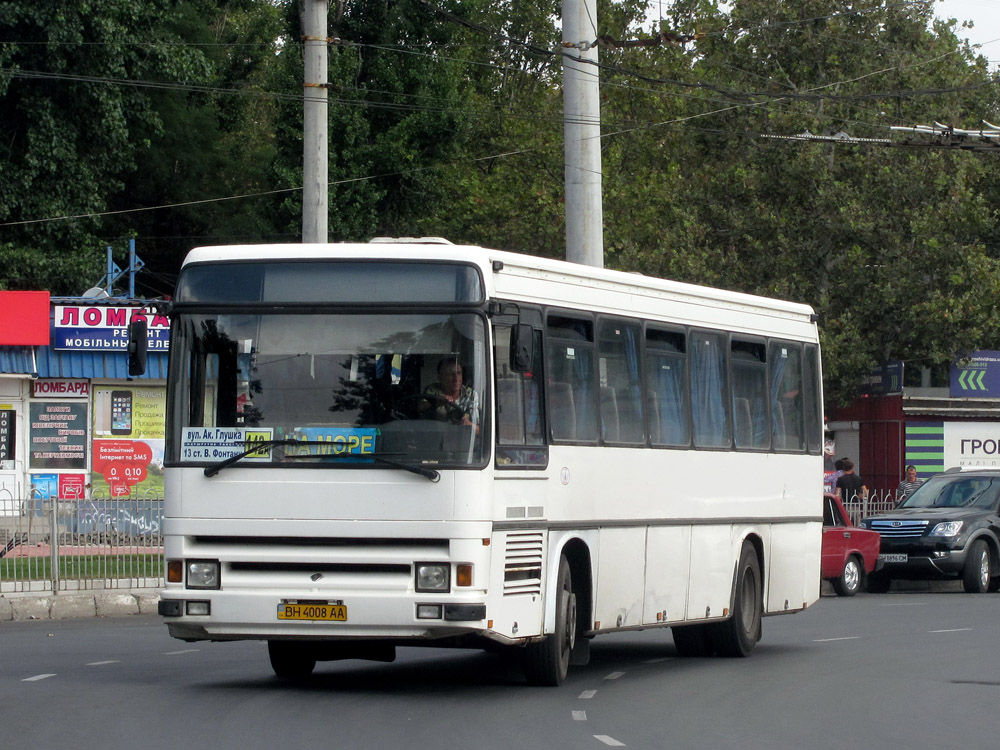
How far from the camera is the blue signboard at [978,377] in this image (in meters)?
37.8

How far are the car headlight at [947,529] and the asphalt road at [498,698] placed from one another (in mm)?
8185

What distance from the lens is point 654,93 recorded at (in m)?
45.9

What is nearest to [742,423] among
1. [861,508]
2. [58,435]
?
[861,508]

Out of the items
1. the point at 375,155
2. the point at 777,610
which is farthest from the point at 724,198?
the point at 777,610

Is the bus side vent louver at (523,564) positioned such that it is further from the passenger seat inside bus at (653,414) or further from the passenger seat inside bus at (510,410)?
the passenger seat inside bus at (653,414)

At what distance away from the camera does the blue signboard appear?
37.8 m

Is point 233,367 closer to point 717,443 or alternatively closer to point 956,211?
point 717,443

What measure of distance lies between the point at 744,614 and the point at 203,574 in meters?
5.87

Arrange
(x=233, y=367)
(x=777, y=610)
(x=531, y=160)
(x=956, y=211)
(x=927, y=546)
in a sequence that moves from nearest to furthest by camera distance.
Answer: (x=233, y=367) → (x=777, y=610) → (x=927, y=546) → (x=956, y=211) → (x=531, y=160)

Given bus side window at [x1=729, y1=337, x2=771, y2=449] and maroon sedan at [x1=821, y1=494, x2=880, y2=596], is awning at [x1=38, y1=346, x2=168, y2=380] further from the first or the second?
bus side window at [x1=729, y1=337, x2=771, y2=449]

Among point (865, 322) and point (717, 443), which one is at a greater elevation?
point (865, 322)

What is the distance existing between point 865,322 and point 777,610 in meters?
22.3

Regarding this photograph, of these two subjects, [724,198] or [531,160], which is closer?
[724,198]

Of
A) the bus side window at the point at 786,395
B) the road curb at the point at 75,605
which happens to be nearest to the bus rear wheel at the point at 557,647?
the bus side window at the point at 786,395
